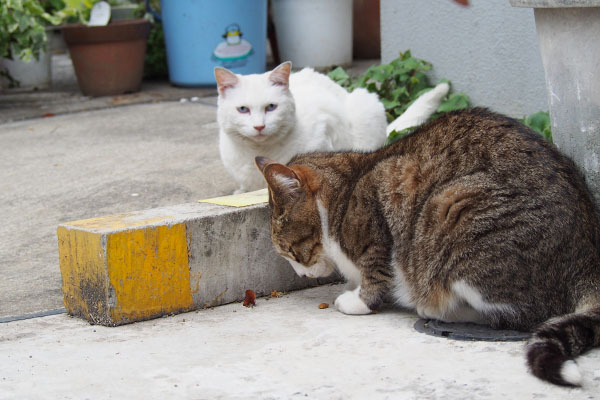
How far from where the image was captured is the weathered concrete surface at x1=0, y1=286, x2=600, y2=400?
2.34 metres

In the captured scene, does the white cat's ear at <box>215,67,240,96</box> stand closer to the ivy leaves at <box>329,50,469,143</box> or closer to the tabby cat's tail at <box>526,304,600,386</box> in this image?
the ivy leaves at <box>329,50,469,143</box>

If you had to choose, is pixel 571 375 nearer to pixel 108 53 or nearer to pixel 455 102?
pixel 455 102

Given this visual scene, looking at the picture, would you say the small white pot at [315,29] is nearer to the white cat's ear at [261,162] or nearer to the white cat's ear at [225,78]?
the white cat's ear at [225,78]

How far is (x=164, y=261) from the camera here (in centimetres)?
316

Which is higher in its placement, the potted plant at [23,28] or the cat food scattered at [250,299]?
the potted plant at [23,28]

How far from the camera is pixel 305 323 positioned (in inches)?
119

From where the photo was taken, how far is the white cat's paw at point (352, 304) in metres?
3.10

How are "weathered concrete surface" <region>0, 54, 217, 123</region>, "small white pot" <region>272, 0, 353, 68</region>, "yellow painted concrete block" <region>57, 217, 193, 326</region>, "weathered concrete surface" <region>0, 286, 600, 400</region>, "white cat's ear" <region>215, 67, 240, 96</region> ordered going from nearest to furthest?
"weathered concrete surface" <region>0, 286, 600, 400</region>
"yellow painted concrete block" <region>57, 217, 193, 326</region>
"white cat's ear" <region>215, 67, 240, 96</region>
"weathered concrete surface" <region>0, 54, 217, 123</region>
"small white pot" <region>272, 0, 353, 68</region>

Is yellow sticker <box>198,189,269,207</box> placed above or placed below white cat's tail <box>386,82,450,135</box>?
below

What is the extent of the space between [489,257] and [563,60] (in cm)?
79

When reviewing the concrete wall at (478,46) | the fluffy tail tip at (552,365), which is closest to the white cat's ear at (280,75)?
the concrete wall at (478,46)

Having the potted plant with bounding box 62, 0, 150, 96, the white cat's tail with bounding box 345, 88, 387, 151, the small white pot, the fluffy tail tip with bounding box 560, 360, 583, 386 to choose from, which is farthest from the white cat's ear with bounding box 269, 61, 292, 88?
the small white pot

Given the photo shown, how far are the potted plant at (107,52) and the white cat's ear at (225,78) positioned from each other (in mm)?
3897

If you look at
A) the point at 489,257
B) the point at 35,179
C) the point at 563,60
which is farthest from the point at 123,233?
the point at 35,179
